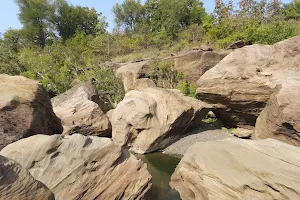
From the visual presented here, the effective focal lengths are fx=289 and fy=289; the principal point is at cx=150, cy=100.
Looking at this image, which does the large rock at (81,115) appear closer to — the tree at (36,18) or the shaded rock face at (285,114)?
the shaded rock face at (285,114)

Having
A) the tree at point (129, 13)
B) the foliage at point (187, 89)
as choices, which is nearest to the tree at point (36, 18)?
the tree at point (129, 13)

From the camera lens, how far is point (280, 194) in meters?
5.18

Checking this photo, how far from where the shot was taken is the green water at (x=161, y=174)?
8.23 metres

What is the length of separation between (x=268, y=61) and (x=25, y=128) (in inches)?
372

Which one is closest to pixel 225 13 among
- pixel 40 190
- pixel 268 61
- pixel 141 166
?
pixel 268 61

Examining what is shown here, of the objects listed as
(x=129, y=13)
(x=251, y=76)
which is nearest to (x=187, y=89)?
(x=251, y=76)

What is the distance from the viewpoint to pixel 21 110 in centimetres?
741

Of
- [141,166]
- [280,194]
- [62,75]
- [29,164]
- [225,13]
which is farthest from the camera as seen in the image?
[225,13]

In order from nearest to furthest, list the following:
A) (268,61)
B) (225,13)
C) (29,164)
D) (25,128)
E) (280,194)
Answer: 1. (280,194)
2. (29,164)
3. (25,128)
4. (268,61)
5. (225,13)

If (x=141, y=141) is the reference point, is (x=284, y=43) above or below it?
above

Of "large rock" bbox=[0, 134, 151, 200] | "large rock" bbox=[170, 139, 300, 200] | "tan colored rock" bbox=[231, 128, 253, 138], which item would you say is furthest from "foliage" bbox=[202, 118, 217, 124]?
"large rock" bbox=[0, 134, 151, 200]

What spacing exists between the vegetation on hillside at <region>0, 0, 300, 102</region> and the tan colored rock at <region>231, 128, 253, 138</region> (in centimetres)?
650

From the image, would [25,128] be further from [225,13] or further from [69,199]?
[225,13]

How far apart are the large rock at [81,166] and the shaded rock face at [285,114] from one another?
17.7 feet
